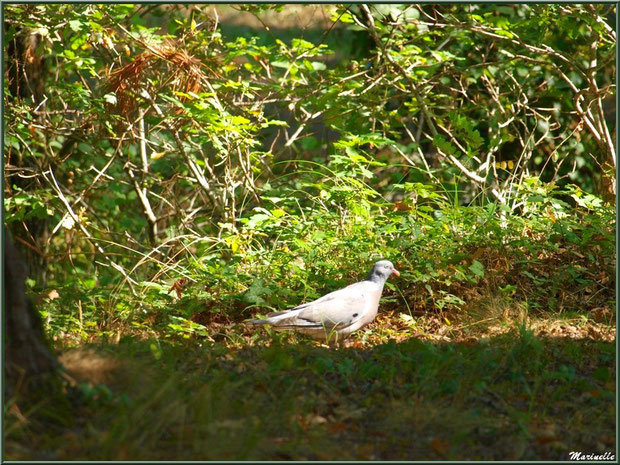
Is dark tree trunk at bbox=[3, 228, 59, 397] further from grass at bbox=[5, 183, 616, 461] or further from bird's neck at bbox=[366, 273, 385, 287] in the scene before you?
bird's neck at bbox=[366, 273, 385, 287]

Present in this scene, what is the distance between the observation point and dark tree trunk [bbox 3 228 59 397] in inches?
123

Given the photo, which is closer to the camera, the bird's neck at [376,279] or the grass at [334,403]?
the grass at [334,403]

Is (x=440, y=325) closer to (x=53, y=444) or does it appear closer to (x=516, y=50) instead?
(x=53, y=444)

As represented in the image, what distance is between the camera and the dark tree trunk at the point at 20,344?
3.14m

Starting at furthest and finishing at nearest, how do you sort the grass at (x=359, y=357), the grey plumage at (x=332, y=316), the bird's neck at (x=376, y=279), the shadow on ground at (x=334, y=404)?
the bird's neck at (x=376, y=279) < the grey plumage at (x=332, y=316) < the grass at (x=359, y=357) < the shadow on ground at (x=334, y=404)

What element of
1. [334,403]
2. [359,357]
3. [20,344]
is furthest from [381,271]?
[20,344]

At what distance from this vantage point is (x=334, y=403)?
12.2 ft

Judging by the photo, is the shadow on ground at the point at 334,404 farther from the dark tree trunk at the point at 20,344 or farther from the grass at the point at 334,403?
the dark tree trunk at the point at 20,344

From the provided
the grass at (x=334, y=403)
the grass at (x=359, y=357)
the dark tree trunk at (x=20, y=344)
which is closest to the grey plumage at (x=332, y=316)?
the grass at (x=359, y=357)

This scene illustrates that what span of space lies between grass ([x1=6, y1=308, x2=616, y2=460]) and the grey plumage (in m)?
0.34

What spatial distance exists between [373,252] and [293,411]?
2.91 meters

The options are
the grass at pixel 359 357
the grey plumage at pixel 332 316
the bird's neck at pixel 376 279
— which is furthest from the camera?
the bird's neck at pixel 376 279

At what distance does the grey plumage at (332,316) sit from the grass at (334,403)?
342 mm

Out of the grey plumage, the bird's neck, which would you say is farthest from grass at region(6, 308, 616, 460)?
the bird's neck
